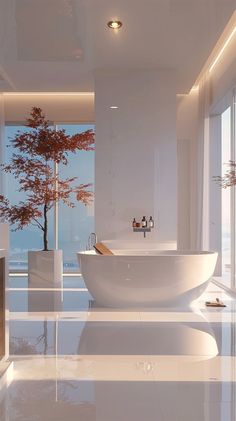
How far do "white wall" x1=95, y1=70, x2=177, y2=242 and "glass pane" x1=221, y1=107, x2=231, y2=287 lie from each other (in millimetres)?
749

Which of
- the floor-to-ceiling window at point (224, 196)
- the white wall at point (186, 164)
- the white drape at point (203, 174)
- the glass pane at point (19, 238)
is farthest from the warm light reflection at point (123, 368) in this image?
the glass pane at point (19, 238)

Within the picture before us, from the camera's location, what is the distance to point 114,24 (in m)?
5.31

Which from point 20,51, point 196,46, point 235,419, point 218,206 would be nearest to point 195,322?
point 235,419

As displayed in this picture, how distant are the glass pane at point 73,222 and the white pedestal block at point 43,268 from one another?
5.35 ft

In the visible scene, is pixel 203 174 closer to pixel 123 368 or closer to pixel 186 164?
pixel 186 164

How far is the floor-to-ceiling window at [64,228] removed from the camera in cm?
841

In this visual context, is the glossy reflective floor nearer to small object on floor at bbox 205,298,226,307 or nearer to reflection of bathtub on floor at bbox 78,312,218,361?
reflection of bathtub on floor at bbox 78,312,218,361

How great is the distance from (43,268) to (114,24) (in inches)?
137

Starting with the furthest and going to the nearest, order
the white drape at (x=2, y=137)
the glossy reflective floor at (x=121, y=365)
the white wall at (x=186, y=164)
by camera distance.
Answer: the white wall at (x=186, y=164), the white drape at (x=2, y=137), the glossy reflective floor at (x=121, y=365)

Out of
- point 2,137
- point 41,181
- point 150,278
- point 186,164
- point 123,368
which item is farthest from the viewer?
point 186,164

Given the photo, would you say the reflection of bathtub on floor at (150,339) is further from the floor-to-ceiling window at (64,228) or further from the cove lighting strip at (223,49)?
the floor-to-ceiling window at (64,228)

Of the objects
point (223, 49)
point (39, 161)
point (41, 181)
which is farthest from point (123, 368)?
point (223, 49)

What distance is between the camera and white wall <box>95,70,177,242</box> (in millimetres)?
6793

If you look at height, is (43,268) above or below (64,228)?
below
